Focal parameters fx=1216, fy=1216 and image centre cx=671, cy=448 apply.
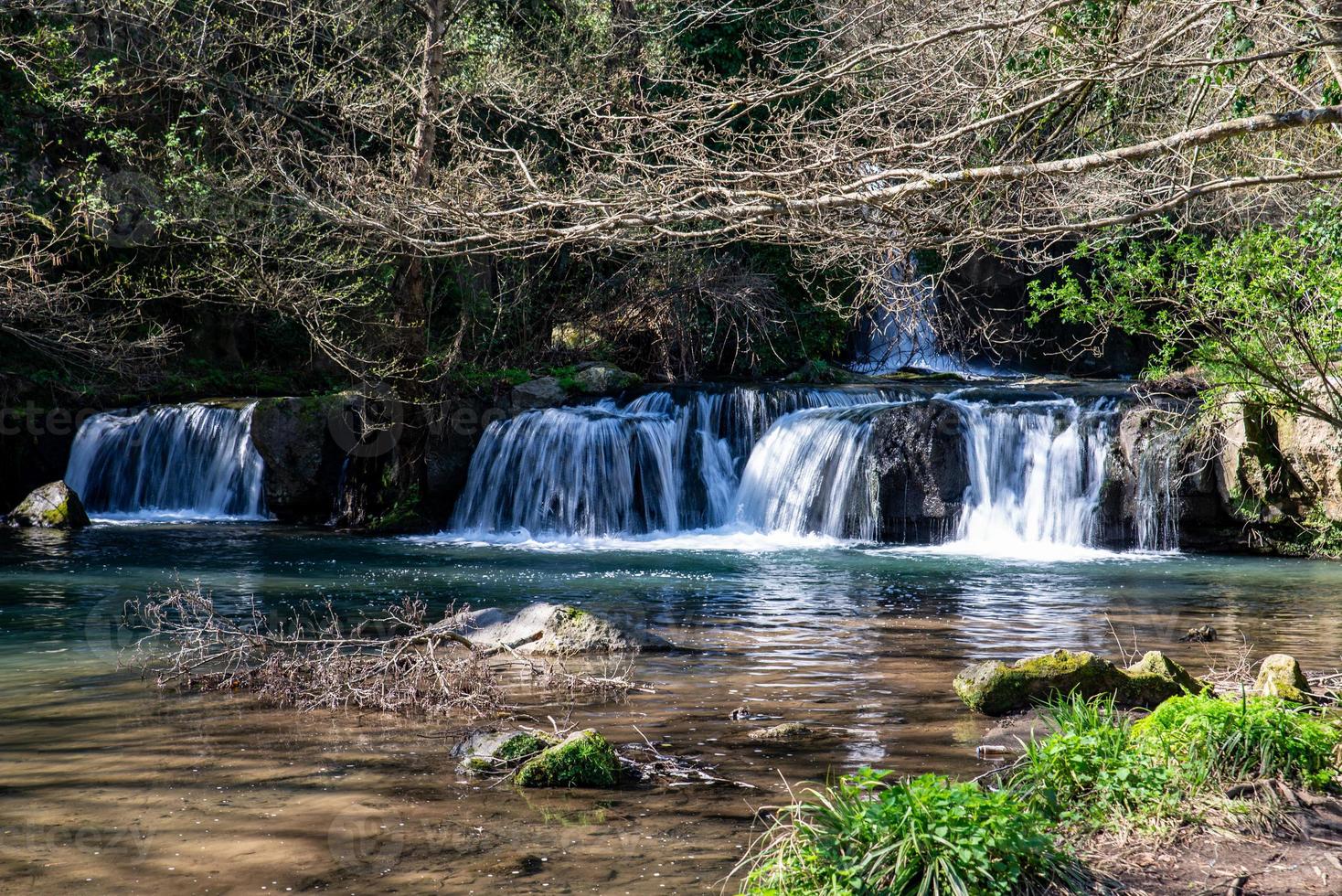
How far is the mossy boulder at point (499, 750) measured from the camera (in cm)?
570

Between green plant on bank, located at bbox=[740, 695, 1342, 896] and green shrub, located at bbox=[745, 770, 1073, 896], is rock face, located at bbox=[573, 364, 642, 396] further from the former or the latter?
green shrub, located at bbox=[745, 770, 1073, 896]

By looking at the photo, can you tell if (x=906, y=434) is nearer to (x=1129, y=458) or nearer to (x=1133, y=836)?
(x=1129, y=458)

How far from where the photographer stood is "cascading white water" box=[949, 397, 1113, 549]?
17641mm

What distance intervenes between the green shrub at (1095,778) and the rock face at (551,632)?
448cm

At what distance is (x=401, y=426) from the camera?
19.4 m

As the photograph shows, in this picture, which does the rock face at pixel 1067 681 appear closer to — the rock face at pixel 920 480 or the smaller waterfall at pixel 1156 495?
the smaller waterfall at pixel 1156 495

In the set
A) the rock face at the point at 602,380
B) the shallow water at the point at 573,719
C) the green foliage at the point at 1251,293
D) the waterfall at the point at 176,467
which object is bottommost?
the shallow water at the point at 573,719

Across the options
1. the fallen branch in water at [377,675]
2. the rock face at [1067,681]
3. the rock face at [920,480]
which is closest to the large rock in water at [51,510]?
the fallen branch in water at [377,675]

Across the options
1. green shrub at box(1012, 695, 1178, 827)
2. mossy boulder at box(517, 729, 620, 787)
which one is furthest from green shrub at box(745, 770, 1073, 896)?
mossy boulder at box(517, 729, 620, 787)

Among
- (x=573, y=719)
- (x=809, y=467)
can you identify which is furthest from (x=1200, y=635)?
(x=809, y=467)

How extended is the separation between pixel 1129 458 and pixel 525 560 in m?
8.73

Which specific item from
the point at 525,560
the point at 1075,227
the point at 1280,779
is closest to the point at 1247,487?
the point at 525,560

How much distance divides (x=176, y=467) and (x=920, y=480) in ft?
41.9

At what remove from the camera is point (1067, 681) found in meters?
6.74
